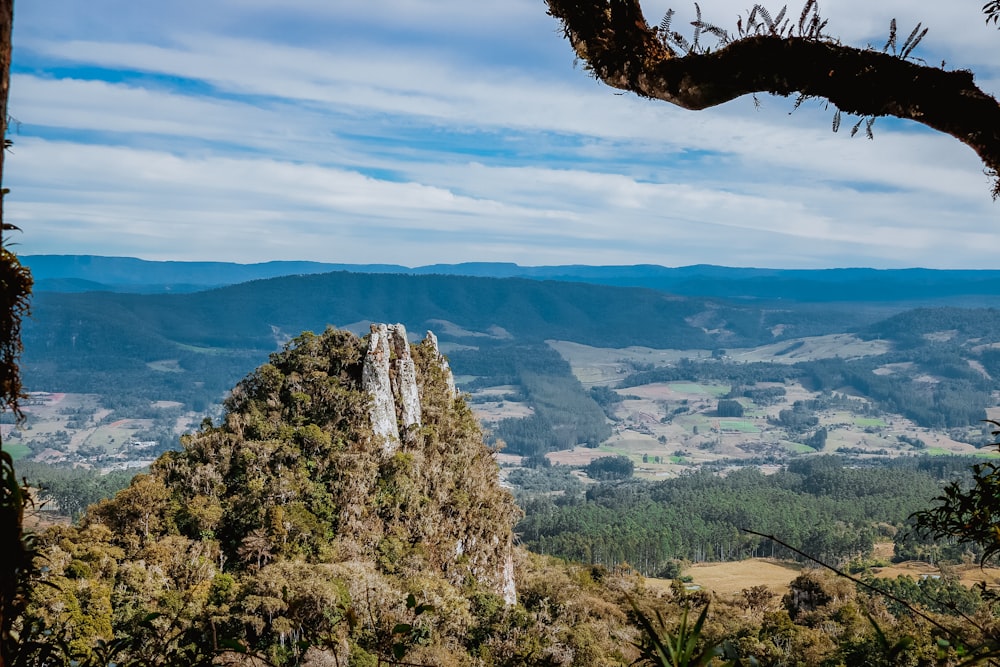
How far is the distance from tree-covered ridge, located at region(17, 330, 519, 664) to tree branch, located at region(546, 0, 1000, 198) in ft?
44.3

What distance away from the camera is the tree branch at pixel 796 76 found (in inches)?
134

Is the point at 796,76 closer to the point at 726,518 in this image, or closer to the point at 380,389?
the point at 380,389

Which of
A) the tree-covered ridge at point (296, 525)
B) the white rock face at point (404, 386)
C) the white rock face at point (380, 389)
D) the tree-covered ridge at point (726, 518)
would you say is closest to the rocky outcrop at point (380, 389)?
the white rock face at point (380, 389)

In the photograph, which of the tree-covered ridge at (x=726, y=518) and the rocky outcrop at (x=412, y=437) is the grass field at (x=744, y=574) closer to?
the tree-covered ridge at (x=726, y=518)

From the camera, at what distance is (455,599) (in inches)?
828

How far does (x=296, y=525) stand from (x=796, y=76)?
20777mm

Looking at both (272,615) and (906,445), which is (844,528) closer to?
(272,615)

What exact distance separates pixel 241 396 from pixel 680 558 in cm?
5896

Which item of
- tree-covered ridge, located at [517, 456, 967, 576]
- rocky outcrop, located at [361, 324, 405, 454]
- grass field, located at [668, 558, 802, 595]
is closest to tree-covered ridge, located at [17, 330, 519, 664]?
rocky outcrop, located at [361, 324, 405, 454]

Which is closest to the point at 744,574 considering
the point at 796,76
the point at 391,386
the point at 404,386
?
the point at 404,386

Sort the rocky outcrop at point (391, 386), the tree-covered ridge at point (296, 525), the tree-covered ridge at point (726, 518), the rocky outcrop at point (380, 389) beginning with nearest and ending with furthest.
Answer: the tree-covered ridge at point (296, 525) < the rocky outcrop at point (380, 389) < the rocky outcrop at point (391, 386) < the tree-covered ridge at point (726, 518)

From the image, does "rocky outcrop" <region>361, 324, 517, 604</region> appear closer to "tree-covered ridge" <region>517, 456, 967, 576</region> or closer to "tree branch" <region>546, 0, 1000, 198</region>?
"tree branch" <region>546, 0, 1000, 198</region>

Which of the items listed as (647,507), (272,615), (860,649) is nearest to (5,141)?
(272,615)

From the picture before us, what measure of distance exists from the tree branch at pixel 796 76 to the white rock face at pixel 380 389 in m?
22.6
